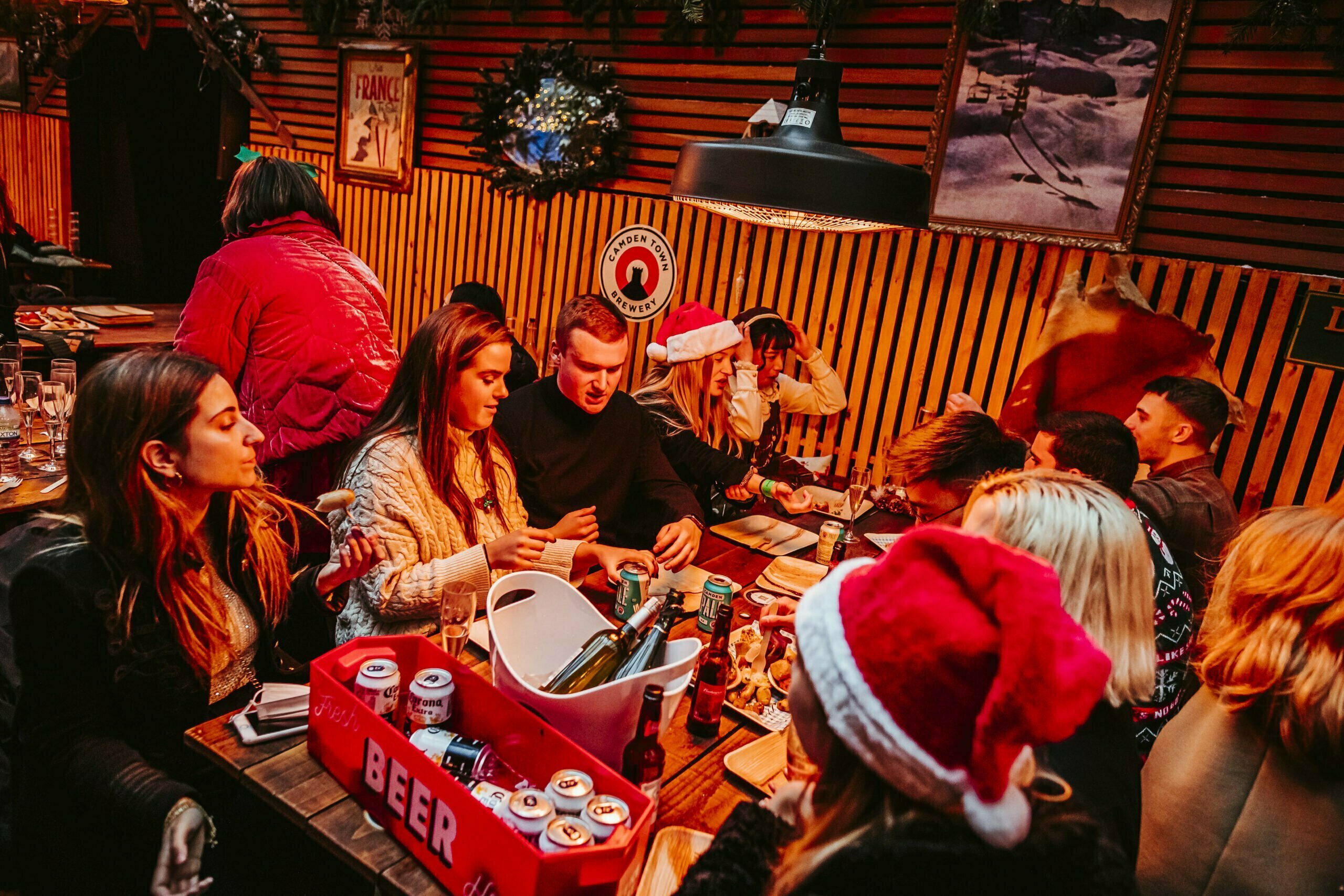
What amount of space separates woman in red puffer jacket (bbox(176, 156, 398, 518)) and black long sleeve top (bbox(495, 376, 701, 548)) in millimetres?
602

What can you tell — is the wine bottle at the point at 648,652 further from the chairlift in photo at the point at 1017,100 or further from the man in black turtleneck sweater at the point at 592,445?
the chairlift in photo at the point at 1017,100

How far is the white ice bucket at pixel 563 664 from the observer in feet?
4.68

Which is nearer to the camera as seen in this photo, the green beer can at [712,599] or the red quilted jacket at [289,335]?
the green beer can at [712,599]

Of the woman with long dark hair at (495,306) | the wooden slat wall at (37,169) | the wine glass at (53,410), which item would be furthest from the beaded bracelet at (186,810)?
the wooden slat wall at (37,169)

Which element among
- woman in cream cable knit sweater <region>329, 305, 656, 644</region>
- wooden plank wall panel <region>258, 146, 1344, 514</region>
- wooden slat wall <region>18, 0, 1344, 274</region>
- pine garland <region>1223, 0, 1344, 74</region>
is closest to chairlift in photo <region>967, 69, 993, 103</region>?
wooden slat wall <region>18, 0, 1344, 274</region>

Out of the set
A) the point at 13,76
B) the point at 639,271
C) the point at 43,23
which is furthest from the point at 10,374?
the point at 13,76

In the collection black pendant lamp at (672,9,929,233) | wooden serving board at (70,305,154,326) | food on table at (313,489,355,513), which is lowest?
wooden serving board at (70,305,154,326)

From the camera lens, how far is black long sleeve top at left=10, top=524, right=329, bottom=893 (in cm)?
148

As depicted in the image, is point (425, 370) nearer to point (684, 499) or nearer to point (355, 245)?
point (684, 499)

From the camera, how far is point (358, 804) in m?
1.41

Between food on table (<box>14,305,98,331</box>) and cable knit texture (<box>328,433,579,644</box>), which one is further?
food on table (<box>14,305,98,331</box>)

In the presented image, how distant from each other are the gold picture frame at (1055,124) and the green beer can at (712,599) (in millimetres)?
2804

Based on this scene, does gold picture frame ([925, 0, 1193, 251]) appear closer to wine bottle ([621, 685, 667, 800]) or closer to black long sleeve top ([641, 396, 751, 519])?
black long sleeve top ([641, 396, 751, 519])

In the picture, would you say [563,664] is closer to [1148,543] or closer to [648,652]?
[648,652]
